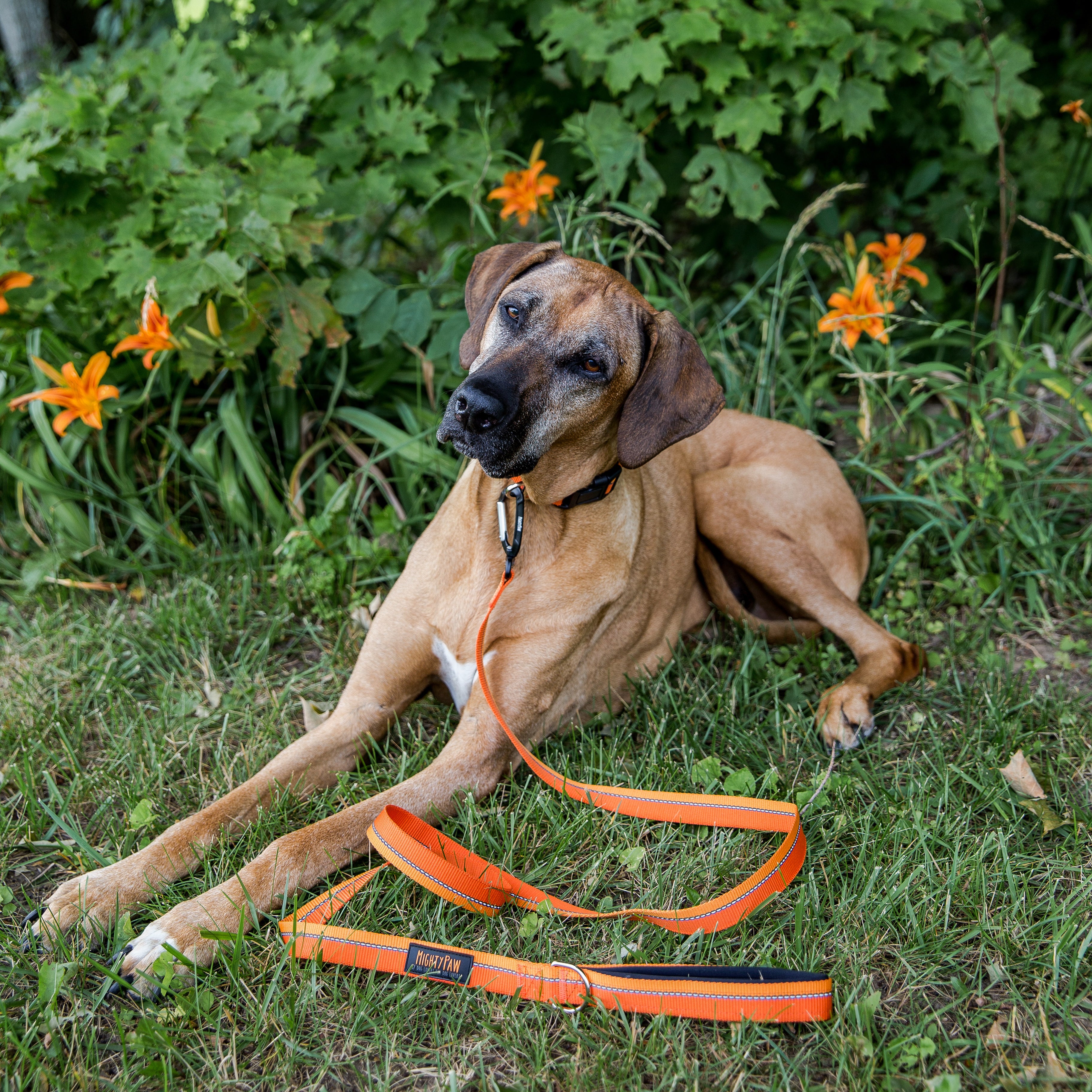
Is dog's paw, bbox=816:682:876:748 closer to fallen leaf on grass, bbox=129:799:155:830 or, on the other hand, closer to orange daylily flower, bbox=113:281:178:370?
fallen leaf on grass, bbox=129:799:155:830

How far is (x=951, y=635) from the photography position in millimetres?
3332

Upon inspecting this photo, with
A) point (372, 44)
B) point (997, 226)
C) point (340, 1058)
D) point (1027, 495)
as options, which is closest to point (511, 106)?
point (372, 44)

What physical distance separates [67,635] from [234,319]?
4.40ft

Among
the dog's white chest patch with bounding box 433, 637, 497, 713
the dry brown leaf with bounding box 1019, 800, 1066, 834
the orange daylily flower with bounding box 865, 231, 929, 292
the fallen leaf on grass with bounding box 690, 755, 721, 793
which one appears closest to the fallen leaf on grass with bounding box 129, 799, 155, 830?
the dog's white chest patch with bounding box 433, 637, 497, 713

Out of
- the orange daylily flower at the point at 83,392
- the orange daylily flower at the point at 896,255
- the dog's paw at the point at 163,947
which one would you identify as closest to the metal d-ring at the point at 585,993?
the dog's paw at the point at 163,947

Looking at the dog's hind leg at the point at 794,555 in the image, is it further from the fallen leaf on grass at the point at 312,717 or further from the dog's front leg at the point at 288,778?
the fallen leaf on grass at the point at 312,717

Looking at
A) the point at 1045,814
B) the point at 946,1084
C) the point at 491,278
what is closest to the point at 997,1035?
the point at 946,1084

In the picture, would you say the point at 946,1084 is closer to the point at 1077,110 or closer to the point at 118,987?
the point at 118,987

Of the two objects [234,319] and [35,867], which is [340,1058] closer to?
[35,867]

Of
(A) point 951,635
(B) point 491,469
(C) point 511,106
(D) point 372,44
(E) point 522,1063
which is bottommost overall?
(A) point 951,635

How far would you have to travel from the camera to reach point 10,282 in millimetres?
3475

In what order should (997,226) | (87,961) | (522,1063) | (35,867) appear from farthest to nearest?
(997,226) < (35,867) < (87,961) < (522,1063)

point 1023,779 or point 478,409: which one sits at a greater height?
point 478,409

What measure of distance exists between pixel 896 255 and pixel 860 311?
0.39 meters
